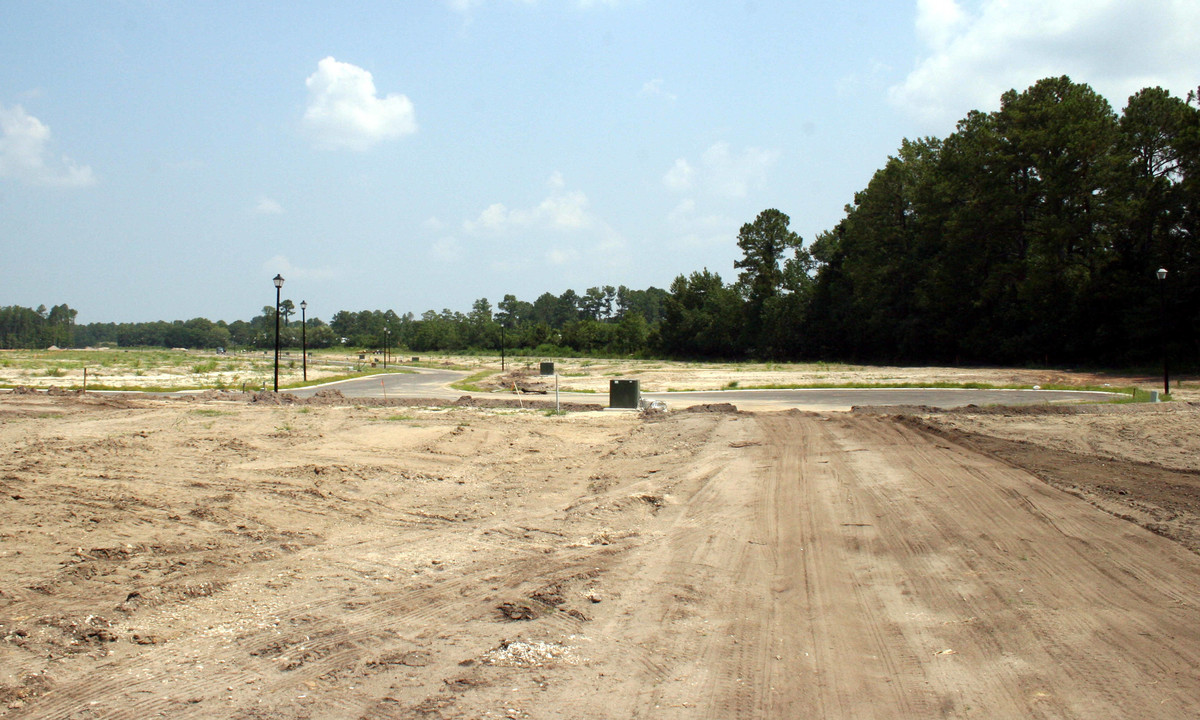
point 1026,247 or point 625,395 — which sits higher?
point 1026,247

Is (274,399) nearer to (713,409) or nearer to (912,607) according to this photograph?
(713,409)

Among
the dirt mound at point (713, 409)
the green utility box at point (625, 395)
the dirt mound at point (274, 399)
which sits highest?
the green utility box at point (625, 395)

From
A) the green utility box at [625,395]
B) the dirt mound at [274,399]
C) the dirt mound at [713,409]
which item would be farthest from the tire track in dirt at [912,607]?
the dirt mound at [274,399]

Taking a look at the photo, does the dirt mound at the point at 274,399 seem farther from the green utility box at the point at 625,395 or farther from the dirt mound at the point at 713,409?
the dirt mound at the point at 713,409

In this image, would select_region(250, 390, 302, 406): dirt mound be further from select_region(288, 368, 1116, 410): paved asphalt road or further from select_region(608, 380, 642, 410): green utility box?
select_region(608, 380, 642, 410): green utility box

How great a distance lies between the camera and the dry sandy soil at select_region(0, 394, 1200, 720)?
4262 millimetres

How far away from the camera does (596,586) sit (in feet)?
20.3

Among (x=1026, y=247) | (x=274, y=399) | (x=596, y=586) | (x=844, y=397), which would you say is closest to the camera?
(x=596, y=586)

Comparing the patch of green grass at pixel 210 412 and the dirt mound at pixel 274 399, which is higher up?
the patch of green grass at pixel 210 412

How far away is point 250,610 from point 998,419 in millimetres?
19208

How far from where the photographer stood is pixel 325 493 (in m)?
9.95

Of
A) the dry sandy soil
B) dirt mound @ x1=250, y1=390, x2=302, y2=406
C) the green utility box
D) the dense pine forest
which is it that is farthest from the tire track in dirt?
the dense pine forest

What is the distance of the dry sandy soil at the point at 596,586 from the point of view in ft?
14.0

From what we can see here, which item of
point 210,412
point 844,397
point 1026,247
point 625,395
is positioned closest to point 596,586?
point 210,412
